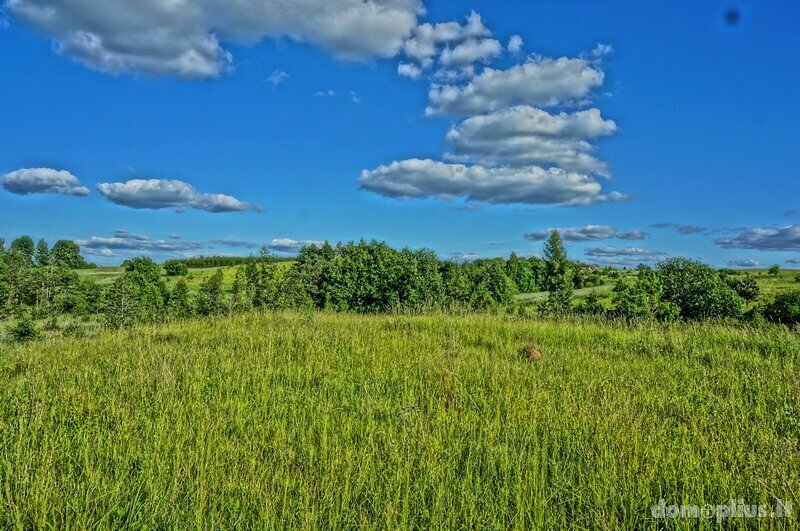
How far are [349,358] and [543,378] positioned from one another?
3465mm

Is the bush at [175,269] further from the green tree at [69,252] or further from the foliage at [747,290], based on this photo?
the foliage at [747,290]

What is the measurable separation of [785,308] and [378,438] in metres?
34.4

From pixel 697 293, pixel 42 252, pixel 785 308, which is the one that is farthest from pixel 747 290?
pixel 42 252

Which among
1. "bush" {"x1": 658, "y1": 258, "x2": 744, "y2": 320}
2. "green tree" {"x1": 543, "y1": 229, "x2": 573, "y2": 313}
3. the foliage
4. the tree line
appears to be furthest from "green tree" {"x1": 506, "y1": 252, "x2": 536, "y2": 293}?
"bush" {"x1": 658, "y1": 258, "x2": 744, "y2": 320}

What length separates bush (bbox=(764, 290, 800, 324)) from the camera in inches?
1099

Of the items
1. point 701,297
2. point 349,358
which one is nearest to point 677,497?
point 349,358

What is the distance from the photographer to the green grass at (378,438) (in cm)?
329

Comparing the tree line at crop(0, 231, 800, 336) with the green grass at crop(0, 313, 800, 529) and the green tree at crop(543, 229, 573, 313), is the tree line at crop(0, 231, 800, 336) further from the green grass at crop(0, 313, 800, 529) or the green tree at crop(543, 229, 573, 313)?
the green grass at crop(0, 313, 800, 529)

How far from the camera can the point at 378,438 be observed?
182 inches

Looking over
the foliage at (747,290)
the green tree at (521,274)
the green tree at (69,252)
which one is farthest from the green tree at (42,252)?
the foliage at (747,290)

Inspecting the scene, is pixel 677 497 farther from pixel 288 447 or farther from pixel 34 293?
pixel 34 293

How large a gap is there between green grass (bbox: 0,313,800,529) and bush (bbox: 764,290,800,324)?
25.9 meters

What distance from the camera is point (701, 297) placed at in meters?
24.2

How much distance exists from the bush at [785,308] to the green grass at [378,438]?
85.1ft
